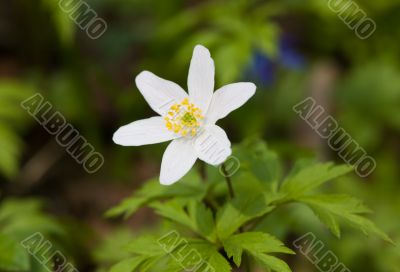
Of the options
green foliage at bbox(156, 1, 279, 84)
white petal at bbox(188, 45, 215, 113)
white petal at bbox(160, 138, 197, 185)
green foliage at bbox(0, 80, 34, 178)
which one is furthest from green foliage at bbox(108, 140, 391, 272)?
green foliage at bbox(0, 80, 34, 178)

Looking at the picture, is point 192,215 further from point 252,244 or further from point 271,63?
point 271,63

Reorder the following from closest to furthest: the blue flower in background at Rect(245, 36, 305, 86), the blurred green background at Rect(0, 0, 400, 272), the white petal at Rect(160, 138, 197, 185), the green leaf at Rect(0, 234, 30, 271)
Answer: the white petal at Rect(160, 138, 197, 185) < the green leaf at Rect(0, 234, 30, 271) < the blurred green background at Rect(0, 0, 400, 272) < the blue flower in background at Rect(245, 36, 305, 86)

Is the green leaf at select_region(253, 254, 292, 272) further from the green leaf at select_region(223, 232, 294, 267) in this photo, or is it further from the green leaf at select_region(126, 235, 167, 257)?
the green leaf at select_region(126, 235, 167, 257)

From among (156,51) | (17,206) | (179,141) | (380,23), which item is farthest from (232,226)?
(380,23)

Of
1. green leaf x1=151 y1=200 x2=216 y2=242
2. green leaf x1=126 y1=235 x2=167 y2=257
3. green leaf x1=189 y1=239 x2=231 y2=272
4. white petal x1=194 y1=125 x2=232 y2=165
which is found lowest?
green leaf x1=126 y1=235 x2=167 y2=257

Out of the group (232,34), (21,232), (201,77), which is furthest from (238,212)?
(232,34)

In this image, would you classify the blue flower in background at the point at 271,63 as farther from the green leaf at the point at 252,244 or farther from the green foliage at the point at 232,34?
the green leaf at the point at 252,244
